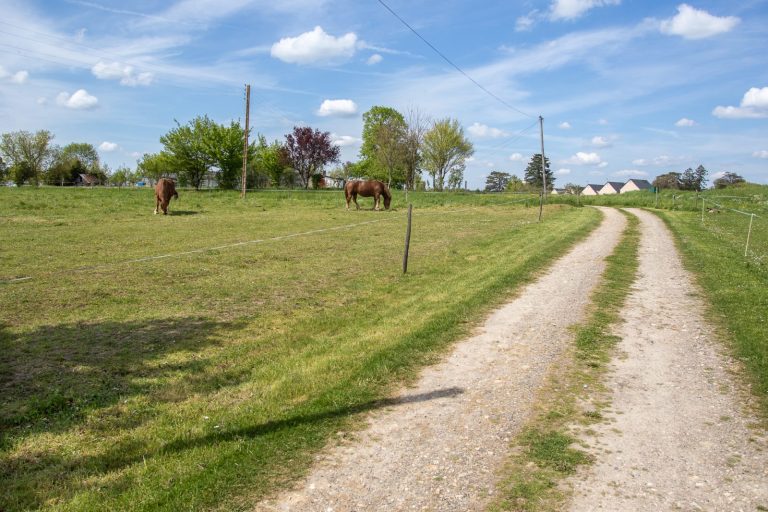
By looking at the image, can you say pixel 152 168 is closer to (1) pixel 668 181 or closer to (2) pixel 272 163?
(2) pixel 272 163

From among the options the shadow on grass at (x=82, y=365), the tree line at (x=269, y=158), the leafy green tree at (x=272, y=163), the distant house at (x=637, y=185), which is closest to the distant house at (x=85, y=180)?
the tree line at (x=269, y=158)

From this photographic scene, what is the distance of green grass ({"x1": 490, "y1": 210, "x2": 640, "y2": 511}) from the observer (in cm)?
312

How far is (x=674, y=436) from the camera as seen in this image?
3854mm

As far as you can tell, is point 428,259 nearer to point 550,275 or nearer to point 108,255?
point 550,275

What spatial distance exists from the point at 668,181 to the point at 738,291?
329 feet

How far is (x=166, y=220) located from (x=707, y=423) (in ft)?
72.9

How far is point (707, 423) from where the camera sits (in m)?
4.05

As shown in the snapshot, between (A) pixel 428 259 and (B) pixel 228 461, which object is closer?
(B) pixel 228 461

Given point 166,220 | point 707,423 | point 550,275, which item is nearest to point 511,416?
point 707,423

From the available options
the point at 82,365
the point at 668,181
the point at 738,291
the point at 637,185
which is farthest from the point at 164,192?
the point at 637,185

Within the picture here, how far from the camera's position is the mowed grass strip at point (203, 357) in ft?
11.3

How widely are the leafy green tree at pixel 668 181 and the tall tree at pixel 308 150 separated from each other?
61.3m

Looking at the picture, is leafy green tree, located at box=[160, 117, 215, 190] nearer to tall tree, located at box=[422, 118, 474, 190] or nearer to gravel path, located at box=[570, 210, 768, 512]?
tall tree, located at box=[422, 118, 474, 190]

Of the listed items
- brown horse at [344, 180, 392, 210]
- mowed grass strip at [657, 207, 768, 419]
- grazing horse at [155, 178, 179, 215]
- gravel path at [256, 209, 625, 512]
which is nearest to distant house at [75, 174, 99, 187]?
grazing horse at [155, 178, 179, 215]
